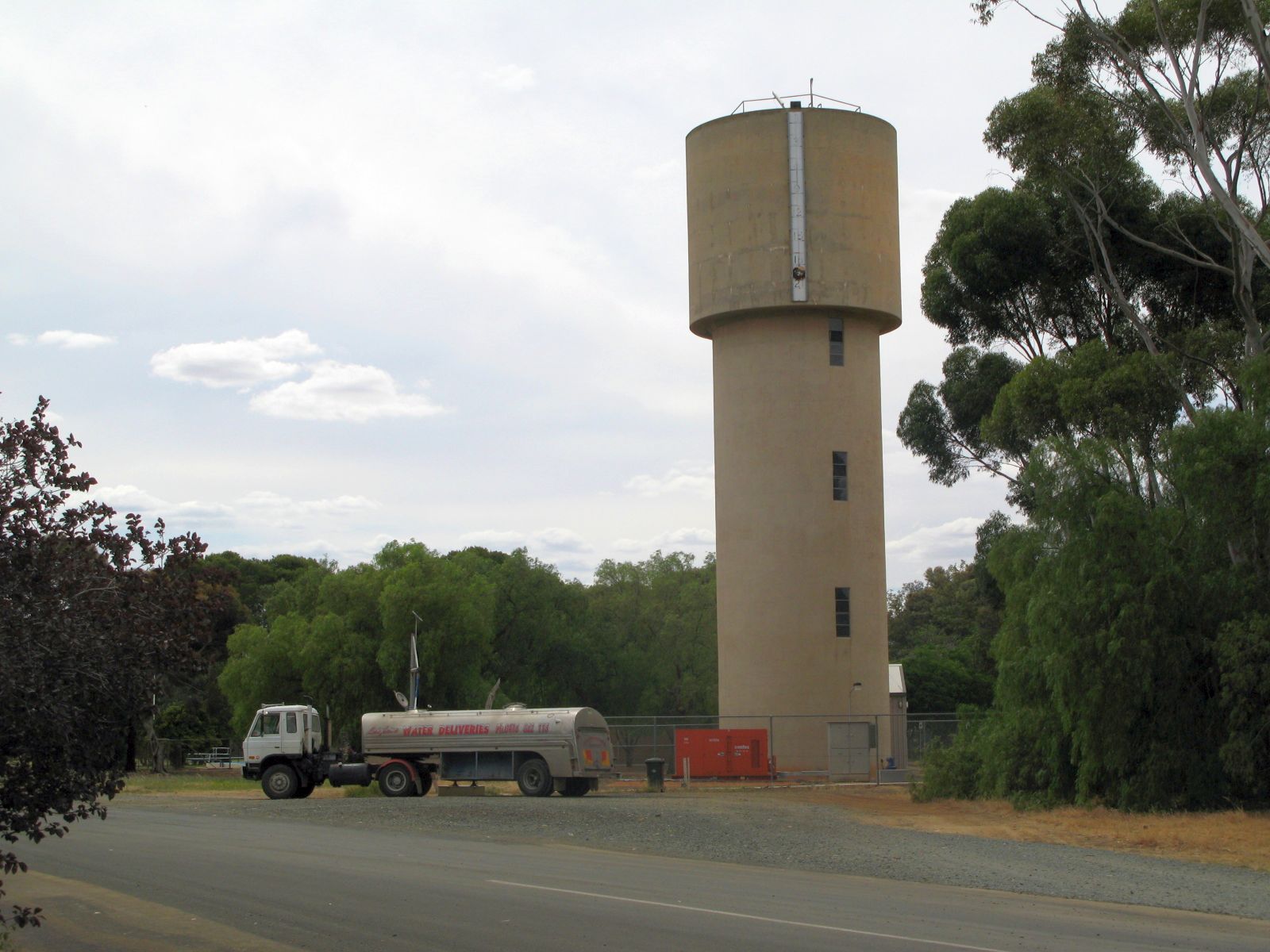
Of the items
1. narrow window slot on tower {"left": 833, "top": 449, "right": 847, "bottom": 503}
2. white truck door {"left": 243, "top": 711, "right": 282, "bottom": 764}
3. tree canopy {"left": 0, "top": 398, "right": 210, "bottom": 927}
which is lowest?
white truck door {"left": 243, "top": 711, "right": 282, "bottom": 764}

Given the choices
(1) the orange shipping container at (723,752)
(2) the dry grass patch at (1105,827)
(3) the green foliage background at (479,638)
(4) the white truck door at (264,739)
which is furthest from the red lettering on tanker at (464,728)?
(3) the green foliage background at (479,638)

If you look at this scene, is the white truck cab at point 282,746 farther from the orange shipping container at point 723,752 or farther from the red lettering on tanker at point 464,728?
the orange shipping container at point 723,752

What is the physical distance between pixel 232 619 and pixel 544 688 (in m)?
24.9

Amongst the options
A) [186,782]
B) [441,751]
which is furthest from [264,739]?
[186,782]

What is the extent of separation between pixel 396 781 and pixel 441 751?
154cm

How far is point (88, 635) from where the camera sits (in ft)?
32.7

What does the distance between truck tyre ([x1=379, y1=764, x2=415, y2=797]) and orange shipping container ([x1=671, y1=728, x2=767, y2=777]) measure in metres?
9.81

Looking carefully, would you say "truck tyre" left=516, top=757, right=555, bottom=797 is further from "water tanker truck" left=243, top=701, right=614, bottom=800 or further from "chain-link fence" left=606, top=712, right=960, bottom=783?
"chain-link fence" left=606, top=712, right=960, bottom=783

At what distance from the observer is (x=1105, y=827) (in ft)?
89.7

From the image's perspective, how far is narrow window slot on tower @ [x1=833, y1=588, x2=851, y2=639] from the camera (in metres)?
45.3

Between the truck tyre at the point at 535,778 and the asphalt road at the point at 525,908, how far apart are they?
14.8 meters

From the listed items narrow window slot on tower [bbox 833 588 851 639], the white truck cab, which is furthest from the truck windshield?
narrow window slot on tower [bbox 833 588 851 639]

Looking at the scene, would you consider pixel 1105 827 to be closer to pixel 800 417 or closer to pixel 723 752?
pixel 723 752

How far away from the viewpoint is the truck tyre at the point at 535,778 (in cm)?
3681
